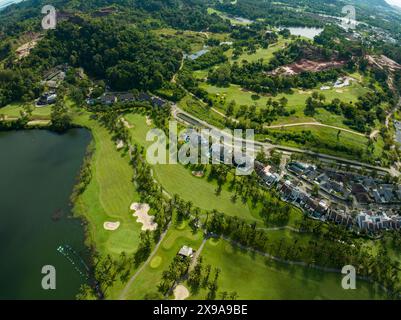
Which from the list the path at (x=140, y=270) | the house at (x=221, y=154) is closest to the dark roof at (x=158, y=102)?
the house at (x=221, y=154)

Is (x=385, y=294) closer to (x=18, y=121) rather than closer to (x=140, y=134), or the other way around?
(x=140, y=134)

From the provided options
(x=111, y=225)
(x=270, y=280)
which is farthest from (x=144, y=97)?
(x=270, y=280)

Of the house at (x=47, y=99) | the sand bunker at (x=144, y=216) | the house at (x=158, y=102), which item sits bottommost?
the sand bunker at (x=144, y=216)

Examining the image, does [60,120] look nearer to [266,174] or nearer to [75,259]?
[75,259]

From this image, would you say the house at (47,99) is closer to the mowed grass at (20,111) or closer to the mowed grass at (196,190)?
the mowed grass at (20,111)

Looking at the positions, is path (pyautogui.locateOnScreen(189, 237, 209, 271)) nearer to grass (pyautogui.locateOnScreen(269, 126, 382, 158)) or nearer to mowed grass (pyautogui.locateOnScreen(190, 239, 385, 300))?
mowed grass (pyautogui.locateOnScreen(190, 239, 385, 300))

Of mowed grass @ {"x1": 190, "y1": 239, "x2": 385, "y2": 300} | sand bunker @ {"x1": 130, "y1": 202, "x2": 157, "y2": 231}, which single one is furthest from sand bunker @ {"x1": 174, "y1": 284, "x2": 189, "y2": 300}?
sand bunker @ {"x1": 130, "y1": 202, "x2": 157, "y2": 231}
